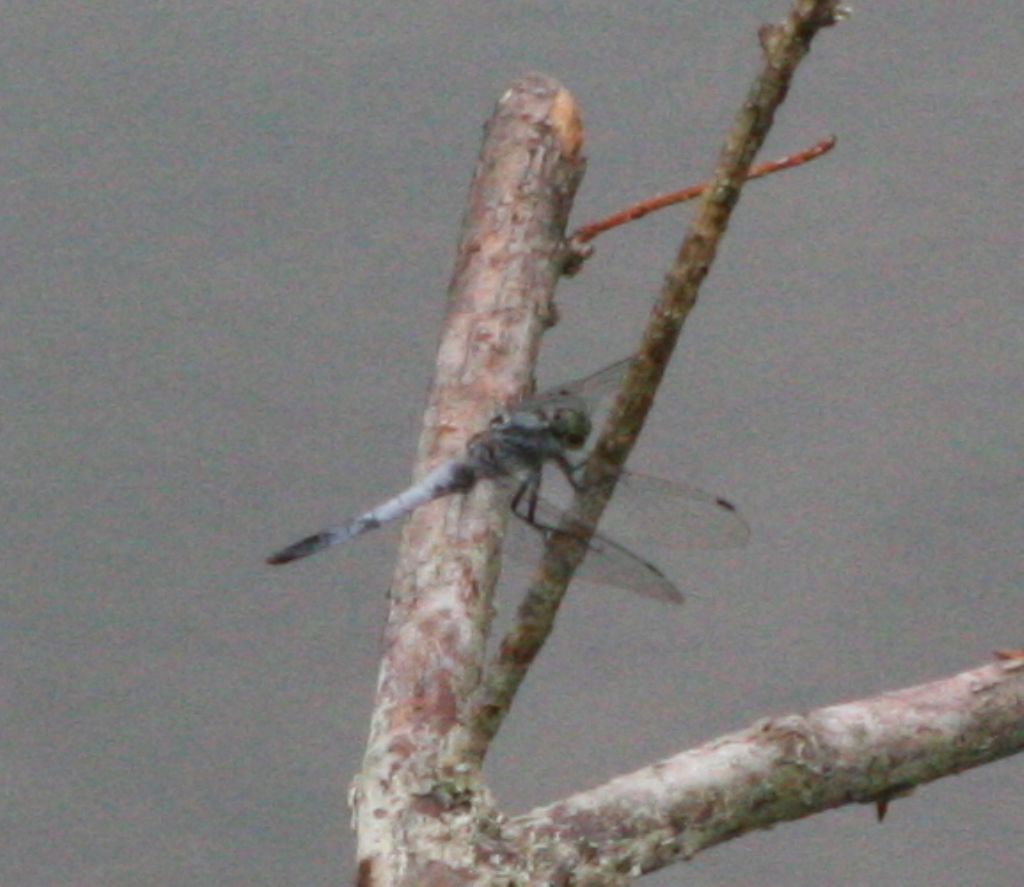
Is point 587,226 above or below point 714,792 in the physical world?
above

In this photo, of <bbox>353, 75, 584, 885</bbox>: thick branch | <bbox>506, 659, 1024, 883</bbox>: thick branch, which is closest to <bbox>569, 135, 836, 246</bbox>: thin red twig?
<bbox>353, 75, 584, 885</bbox>: thick branch

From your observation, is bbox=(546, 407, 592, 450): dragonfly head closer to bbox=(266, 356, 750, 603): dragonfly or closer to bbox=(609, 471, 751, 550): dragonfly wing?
bbox=(266, 356, 750, 603): dragonfly

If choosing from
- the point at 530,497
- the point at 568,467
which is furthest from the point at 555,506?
the point at 568,467

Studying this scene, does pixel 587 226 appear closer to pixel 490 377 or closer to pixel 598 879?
pixel 490 377

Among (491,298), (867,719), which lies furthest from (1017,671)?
(491,298)

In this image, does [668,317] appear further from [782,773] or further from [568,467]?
[568,467]

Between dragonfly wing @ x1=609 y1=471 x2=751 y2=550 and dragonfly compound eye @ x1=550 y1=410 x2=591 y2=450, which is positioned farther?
dragonfly wing @ x1=609 y1=471 x2=751 y2=550

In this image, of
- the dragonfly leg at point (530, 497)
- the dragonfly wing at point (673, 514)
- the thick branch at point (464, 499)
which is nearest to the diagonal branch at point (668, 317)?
the thick branch at point (464, 499)
